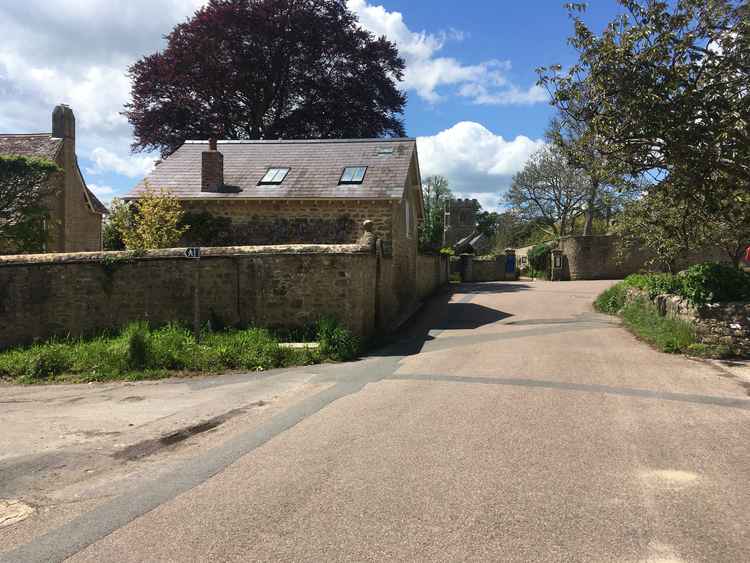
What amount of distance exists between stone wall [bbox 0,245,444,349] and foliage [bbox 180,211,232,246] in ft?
16.5

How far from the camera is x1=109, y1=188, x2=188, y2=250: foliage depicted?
1739 cm

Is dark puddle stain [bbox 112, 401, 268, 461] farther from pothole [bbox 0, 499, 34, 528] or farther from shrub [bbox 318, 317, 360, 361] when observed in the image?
shrub [bbox 318, 317, 360, 361]

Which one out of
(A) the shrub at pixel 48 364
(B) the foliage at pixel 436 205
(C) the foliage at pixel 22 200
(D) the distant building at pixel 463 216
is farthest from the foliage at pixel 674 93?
(D) the distant building at pixel 463 216

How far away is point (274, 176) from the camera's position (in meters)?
19.9

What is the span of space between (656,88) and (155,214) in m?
14.2

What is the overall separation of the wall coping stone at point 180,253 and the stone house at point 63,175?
322 inches

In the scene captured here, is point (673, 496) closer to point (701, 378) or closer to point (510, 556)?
point (510, 556)

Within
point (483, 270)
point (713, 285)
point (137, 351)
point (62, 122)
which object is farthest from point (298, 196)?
point (483, 270)

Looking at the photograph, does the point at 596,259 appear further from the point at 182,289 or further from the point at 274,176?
the point at 182,289

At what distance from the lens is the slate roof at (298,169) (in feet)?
61.3

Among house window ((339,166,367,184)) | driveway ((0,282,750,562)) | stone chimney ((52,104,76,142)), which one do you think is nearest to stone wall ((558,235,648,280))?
house window ((339,166,367,184))

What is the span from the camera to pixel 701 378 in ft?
31.8

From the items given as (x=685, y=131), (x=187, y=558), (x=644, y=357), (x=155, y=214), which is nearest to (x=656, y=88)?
(x=685, y=131)

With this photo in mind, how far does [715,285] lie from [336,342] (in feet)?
28.2
